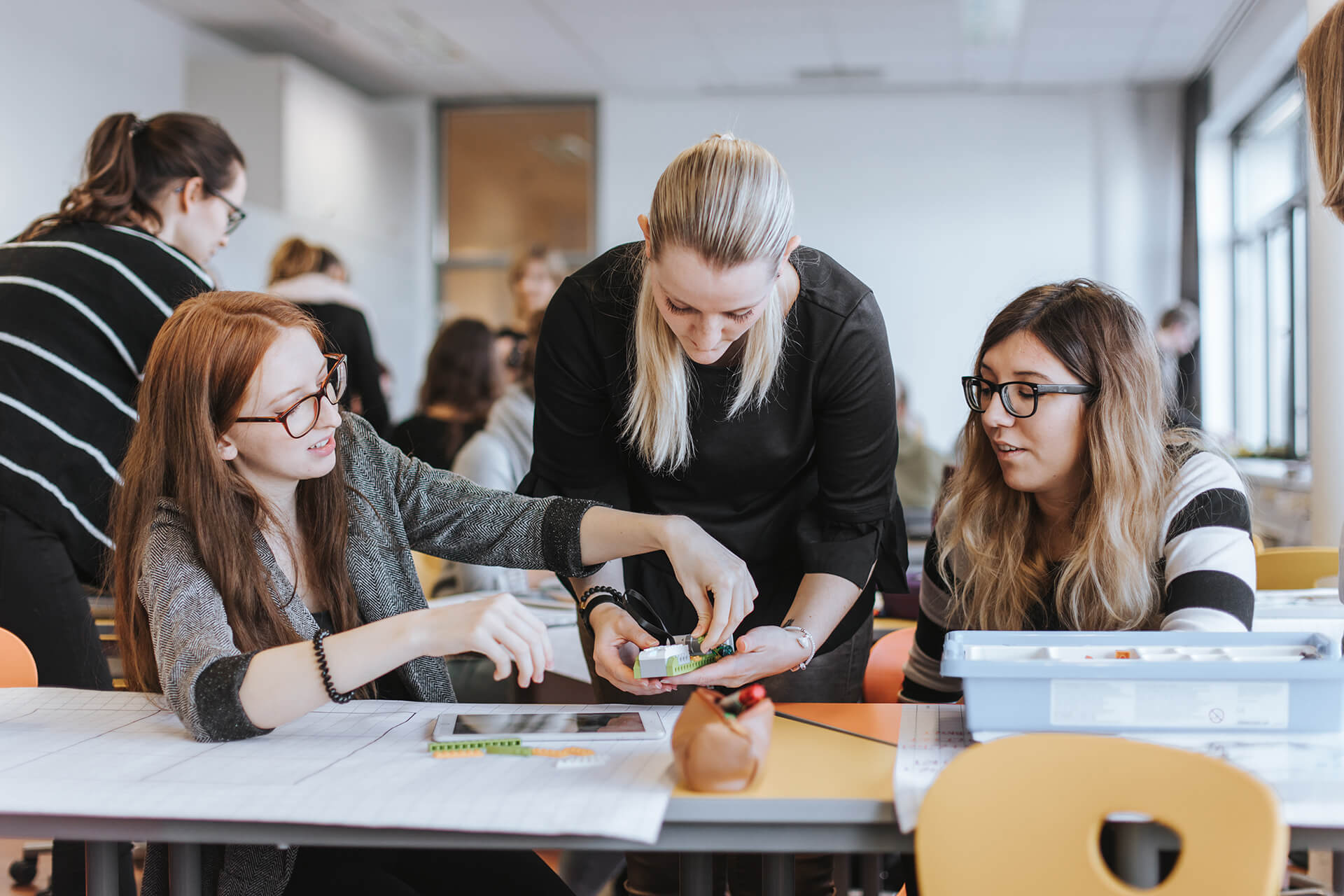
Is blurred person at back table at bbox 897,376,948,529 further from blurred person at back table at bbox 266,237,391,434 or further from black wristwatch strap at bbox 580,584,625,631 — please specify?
black wristwatch strap at bbox 580,584,625,631

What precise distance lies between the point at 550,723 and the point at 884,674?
85 cm

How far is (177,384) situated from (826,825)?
920 mm

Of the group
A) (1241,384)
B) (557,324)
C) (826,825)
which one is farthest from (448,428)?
(1241,384)

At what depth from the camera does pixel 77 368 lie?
2.01m

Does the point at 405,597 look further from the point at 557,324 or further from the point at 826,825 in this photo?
the point at 826,825

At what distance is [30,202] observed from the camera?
4684mm

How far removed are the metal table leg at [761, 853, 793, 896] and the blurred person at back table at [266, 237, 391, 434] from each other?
83.4 inches

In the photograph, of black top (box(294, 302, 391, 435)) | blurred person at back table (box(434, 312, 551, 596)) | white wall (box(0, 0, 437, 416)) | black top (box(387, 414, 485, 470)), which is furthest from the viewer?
white wall (box(0, 0, 437, 416))

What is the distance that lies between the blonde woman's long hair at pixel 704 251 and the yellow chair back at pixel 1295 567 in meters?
1.30

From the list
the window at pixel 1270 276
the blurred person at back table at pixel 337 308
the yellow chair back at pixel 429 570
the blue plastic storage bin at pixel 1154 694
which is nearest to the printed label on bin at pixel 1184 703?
the blue plastic storage bin at pixel 1154 694

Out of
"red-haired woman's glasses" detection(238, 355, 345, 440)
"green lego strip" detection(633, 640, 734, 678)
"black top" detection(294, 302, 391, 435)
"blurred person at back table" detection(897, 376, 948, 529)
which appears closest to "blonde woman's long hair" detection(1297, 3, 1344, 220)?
"green lego strip" detection(633, 640, 734, 678)

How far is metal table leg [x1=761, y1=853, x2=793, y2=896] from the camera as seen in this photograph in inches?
46.3

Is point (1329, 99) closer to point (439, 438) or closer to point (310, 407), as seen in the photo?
point (310, 407)

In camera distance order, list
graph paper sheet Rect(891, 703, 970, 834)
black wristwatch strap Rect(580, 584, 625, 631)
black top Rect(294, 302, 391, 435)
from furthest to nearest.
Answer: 1. black top Rect(294, 302, 391, 435)
2. black wristwatch strap Rect(580, 584, 625, 631)
3. graph paper sheet Rect(891, 703, 970, 834)
